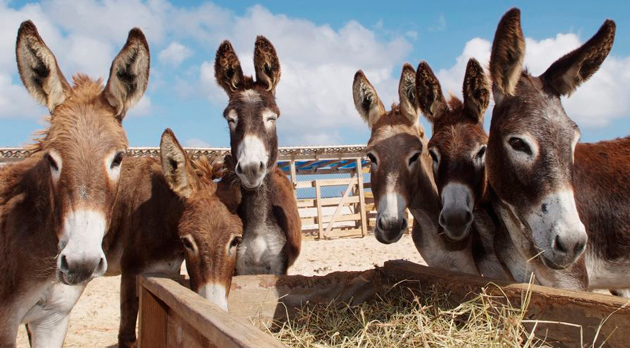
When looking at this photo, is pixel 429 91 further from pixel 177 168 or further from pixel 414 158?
pixel 177 168

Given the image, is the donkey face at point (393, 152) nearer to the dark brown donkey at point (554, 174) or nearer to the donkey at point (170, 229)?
the dark brown donkey at point (554, 174)

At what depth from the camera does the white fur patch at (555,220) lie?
2.36m

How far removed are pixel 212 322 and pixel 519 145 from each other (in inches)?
80.0

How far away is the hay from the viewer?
7.37 feet

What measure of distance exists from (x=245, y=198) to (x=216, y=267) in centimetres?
120

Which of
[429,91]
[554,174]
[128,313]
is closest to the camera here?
[554,174]

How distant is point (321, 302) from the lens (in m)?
3.08

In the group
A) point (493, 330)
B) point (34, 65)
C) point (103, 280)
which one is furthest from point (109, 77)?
point (103, 280)

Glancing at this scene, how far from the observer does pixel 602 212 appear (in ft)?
10.6

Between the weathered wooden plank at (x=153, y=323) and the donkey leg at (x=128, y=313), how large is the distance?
138 centimetres

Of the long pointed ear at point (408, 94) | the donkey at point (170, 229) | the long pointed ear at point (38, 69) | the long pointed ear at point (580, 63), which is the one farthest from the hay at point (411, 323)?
the long pointed ear at point (38, 69)

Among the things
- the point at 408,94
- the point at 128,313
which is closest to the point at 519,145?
the point at 408,94

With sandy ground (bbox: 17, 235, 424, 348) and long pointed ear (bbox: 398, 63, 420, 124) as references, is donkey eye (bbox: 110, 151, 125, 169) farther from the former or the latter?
long pointed ear (bbox: 398, 63, 420, 124)

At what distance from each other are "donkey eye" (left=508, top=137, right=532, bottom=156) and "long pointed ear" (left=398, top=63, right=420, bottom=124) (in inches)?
67.9
